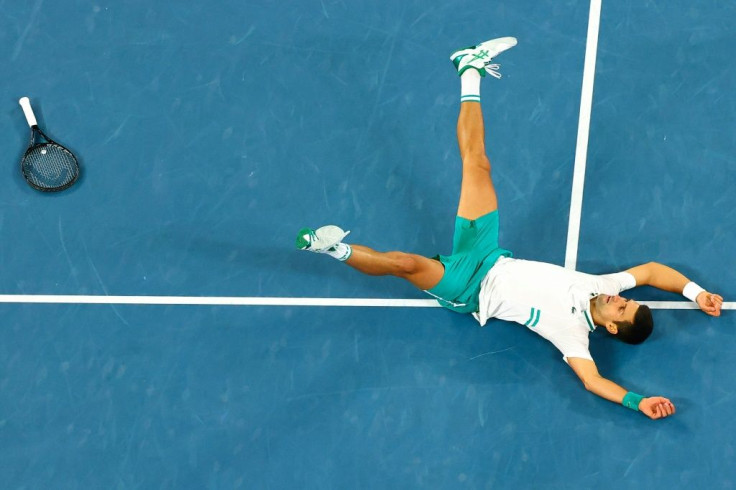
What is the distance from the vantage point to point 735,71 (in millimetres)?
6816

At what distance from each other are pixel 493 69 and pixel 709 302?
2.48 meters

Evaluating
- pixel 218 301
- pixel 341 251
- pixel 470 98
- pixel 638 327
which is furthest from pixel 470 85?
pixel 218 301

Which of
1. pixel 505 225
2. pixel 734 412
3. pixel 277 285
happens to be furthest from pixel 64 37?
pixel 734 412

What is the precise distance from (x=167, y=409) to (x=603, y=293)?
348 cm

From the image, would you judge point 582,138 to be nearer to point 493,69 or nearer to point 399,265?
point 493,69

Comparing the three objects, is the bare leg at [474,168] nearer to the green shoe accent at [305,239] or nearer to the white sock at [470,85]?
the white sock at [470,85]

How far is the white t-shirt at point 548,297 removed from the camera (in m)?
6.22

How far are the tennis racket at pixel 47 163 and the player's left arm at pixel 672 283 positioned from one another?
457 centimetres

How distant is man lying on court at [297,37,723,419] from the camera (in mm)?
6195

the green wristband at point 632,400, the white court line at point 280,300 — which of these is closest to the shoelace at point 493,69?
the white court line at point 280,300

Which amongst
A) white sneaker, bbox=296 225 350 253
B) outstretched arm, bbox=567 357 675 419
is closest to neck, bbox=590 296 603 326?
outstretched arm, bbox=567 357 675 419

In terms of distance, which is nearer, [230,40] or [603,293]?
[603,293]

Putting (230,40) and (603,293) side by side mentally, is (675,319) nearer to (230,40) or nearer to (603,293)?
(603,293)

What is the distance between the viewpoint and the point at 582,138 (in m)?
6.82
